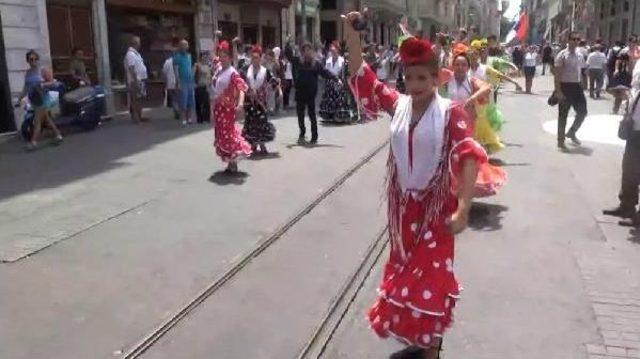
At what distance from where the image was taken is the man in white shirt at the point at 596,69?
822 inches

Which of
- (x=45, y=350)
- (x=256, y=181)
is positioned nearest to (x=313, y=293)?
(x=45, y=350)

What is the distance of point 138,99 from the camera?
15609 millimetres

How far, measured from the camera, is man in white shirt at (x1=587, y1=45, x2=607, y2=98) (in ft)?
68.5

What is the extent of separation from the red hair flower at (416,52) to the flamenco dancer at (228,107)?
574 cm

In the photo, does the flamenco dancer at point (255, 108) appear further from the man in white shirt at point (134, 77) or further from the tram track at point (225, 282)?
the man in white shirt at point (134, 77)

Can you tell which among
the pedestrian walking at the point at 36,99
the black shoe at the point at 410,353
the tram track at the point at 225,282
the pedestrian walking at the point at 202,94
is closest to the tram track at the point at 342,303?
the tram track at the point at 225,282

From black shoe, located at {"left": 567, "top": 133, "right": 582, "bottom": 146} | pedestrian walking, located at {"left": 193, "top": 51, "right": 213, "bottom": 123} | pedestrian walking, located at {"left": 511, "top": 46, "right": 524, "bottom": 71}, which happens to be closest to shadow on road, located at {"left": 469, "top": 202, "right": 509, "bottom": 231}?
black shoe, located at {"left": 567, "top": 133, "right": 582, "bottom": 146}

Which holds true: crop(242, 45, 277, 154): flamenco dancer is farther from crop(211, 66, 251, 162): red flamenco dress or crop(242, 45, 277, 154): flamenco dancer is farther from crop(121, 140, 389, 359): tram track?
crop(121, 140, 389, 359): tram track

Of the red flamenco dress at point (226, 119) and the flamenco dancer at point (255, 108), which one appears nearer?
the red flamenco dress at point (226, 119)

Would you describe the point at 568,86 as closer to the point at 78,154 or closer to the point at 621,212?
the point at 621,212

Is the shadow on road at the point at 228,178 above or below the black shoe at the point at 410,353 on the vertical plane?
above

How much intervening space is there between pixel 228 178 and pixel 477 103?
3.36 metres

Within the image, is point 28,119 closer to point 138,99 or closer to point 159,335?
point 138,99

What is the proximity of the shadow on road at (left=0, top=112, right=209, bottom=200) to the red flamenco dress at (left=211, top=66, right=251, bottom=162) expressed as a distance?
1855 mm
